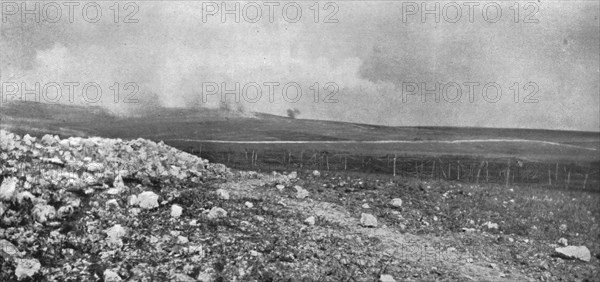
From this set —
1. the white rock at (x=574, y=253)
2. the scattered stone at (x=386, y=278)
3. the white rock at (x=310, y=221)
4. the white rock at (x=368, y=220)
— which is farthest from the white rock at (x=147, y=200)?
the white rock at (x=574, y=253)

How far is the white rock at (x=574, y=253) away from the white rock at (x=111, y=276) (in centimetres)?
423

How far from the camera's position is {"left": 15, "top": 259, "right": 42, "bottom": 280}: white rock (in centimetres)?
355

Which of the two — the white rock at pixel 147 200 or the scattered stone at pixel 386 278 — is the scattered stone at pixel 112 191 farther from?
the scattered stone at pixel 386 278

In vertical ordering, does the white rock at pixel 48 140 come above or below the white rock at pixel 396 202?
above

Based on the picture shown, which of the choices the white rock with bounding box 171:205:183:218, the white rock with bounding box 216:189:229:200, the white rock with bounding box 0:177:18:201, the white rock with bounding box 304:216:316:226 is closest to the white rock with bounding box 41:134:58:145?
the white rock with bounding box 0:177:18:201

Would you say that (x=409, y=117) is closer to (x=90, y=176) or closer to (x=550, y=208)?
(x=550, y=208)

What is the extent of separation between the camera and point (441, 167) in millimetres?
5543

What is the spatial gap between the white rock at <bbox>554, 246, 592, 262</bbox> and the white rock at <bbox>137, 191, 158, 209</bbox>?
4.09 metres

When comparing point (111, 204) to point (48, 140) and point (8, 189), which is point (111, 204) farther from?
point (48, 140)

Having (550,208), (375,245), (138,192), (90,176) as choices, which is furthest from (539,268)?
(90,176)

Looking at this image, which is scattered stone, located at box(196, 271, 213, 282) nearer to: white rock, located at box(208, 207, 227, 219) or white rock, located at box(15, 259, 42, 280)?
white rock, located at box(208, 207, 227, 219)

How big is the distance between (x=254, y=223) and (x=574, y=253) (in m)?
3.30

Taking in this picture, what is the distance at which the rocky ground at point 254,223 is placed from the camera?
12.6 feet

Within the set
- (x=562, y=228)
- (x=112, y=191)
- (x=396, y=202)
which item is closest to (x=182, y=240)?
(x=112, y=191)
